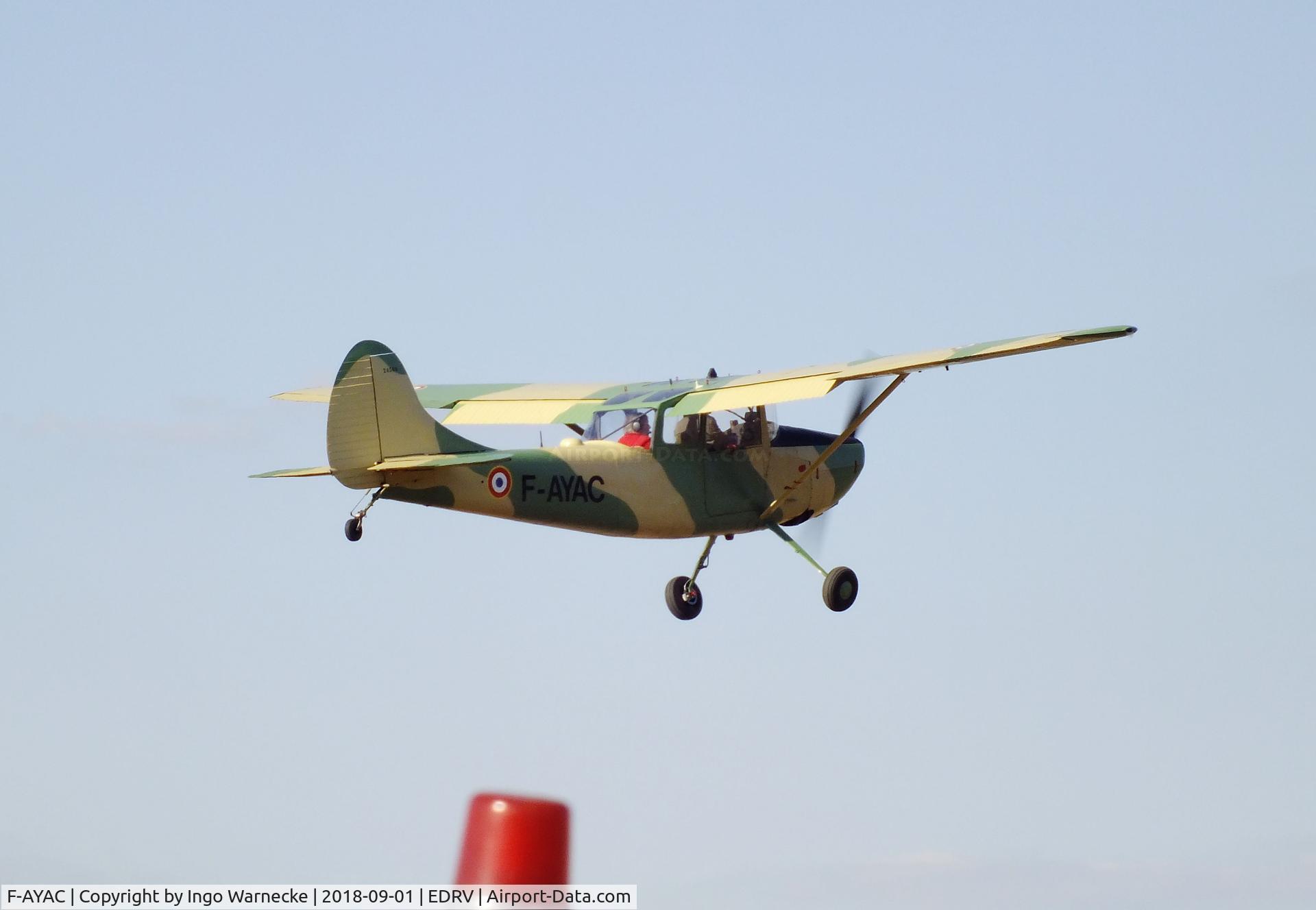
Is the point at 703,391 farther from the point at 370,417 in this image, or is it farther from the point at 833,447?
the point at 370,417

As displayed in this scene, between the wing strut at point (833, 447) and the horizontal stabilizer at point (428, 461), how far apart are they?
358 centimetres

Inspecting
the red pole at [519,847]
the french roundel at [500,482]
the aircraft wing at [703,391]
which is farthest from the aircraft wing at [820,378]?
the red pole at [519,847]

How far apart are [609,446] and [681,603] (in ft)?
8.48

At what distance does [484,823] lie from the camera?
3.96 metres

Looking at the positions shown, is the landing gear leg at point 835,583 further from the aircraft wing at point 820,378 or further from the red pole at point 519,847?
the red pole at point 519,847

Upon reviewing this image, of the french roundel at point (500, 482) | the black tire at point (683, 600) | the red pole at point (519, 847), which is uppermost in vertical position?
the french roundel at point (500, 482)

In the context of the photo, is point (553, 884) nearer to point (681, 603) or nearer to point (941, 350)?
point (941, 350)

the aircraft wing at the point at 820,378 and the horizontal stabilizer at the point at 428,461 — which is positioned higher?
the aircraft wing at the point at 820,378

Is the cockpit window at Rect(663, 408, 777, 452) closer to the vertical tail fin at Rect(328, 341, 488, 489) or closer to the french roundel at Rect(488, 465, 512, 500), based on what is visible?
the french roundel at Rect(488, 465, 512, 500)

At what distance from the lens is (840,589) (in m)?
18.3

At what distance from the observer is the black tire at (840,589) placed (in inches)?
719

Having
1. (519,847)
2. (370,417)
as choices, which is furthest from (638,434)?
(519,847)

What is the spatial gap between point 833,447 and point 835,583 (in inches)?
56.6

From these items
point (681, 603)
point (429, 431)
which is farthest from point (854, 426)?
point (429, 431)
